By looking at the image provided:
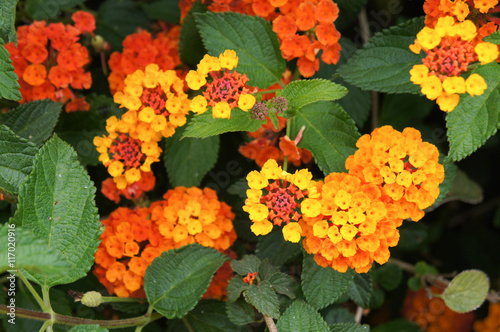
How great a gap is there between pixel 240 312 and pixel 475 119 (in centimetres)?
88

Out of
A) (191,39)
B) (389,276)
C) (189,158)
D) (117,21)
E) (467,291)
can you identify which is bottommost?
(389,276)

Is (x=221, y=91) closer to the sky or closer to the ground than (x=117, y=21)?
closer to the sky

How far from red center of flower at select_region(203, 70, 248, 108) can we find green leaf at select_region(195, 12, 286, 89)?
0.18 m

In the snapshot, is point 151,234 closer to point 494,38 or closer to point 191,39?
point 191,39

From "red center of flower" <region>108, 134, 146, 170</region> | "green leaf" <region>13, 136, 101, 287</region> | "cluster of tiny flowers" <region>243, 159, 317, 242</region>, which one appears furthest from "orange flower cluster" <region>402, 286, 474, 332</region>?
"green leaf" <region>13, 136, 101, 287</region>

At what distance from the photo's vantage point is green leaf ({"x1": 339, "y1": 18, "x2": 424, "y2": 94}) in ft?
5.28

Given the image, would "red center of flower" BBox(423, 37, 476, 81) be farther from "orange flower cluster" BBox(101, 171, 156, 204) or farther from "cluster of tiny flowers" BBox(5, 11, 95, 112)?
"cluster of tiny flowers" BBox(5, 11, 95, 112)

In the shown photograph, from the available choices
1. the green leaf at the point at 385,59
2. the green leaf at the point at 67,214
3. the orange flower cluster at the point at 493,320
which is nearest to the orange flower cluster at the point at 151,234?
the green leaf at the point at 67,214

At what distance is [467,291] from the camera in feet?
5.82

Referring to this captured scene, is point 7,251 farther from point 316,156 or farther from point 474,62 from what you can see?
point 474,62

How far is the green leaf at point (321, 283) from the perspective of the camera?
4.90 feet

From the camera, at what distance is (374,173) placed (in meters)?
1.37

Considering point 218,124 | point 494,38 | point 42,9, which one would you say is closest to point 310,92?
point 218,124

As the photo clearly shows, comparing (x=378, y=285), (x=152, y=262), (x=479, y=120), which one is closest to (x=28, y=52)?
(x=152, y=262)
